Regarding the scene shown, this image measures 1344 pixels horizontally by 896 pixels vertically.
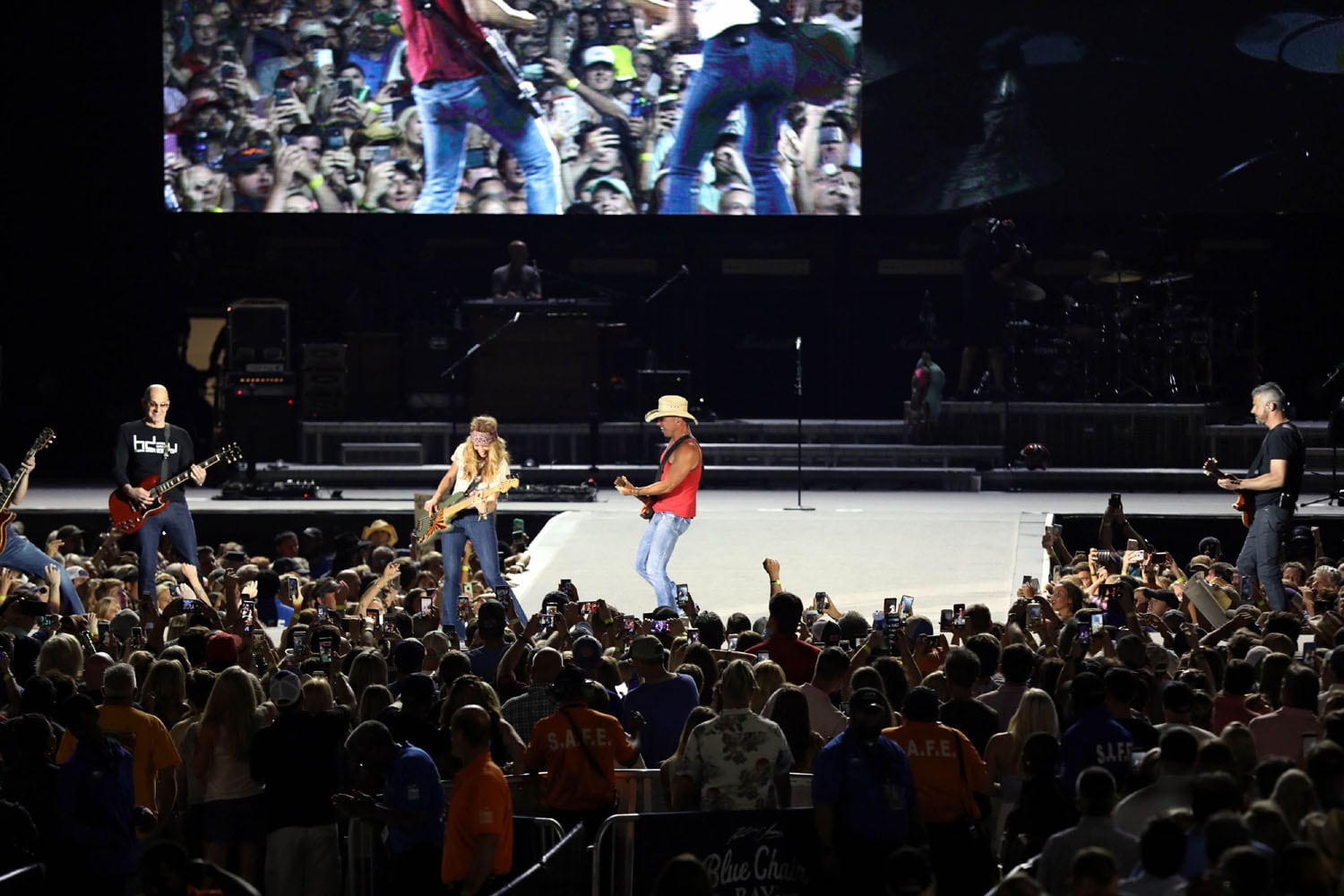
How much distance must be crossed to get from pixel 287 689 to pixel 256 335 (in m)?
13.8

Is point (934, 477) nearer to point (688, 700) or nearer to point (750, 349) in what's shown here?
point (750, 349)

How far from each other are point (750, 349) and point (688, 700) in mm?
16049

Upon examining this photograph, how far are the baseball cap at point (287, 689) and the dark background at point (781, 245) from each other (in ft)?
41.0

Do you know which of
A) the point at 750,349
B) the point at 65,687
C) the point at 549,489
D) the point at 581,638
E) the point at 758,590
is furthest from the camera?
the point at 750,349

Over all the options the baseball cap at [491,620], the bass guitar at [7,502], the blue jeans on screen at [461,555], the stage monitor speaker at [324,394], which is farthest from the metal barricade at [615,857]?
the stage monitor speaker at [324,394]

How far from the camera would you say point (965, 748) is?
5.53m

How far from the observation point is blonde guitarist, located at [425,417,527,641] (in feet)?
33.8

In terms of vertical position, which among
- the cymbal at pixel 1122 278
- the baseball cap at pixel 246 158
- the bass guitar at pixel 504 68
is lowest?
the cymbal at pixel 1122 278

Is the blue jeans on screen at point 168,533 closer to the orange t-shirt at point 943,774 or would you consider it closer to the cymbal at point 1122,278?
the orange t-shirt at point 943,774

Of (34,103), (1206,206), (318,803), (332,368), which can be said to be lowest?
(318,803)

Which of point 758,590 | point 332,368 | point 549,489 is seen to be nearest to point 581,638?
point 758,590

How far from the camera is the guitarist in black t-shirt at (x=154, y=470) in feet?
36.9

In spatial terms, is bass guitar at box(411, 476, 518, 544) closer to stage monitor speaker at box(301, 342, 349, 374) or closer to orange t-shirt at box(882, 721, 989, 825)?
orange t-shirt at box(882, 721, 989, 825)

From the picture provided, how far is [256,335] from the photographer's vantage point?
1931 centimetres
